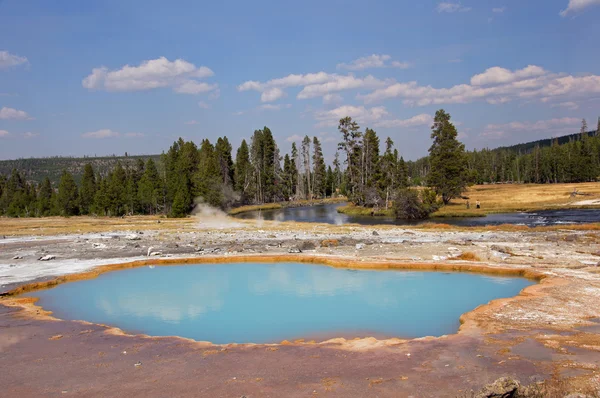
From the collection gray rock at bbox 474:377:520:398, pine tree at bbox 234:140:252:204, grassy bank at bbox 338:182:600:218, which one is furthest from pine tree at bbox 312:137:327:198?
gray rock at bbox 474:377:520:398

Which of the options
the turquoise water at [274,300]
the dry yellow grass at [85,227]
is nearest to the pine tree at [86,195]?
the dry yellow grass at [85,227]

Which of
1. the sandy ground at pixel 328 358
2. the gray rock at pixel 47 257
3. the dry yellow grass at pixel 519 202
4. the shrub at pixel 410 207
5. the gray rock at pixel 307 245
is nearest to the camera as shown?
the sandy ground at pixel 328 358

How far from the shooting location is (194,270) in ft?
72.9

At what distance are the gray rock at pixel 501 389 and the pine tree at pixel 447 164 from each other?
60.7m

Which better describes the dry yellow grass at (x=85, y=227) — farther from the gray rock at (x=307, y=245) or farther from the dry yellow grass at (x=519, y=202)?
the dry yellow grass at (x=519, y=202)

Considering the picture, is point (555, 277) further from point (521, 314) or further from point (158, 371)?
point (158, 371)

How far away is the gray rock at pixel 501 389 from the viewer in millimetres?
6973

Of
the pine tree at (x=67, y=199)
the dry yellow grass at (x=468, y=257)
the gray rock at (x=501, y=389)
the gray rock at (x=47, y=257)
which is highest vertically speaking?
the pine tree at (x=67, y=199)

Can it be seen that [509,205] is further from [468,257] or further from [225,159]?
[225,159]

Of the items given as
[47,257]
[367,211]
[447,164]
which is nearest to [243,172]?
[367,211]

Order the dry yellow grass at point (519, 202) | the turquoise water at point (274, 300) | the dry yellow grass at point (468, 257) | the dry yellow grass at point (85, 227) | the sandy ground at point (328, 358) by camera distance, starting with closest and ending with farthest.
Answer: the sandy ground at point (328, 358), the turquoise water at point (274, 300), the dry yellow grass at point (468, 257), the dry yellow grass at point (85, 227), the dry yellow grass at point (519, 202)

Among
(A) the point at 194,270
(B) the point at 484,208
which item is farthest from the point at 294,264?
(B) the point at 484,208

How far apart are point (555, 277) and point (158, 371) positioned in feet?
47.3

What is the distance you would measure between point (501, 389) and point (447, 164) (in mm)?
62412
